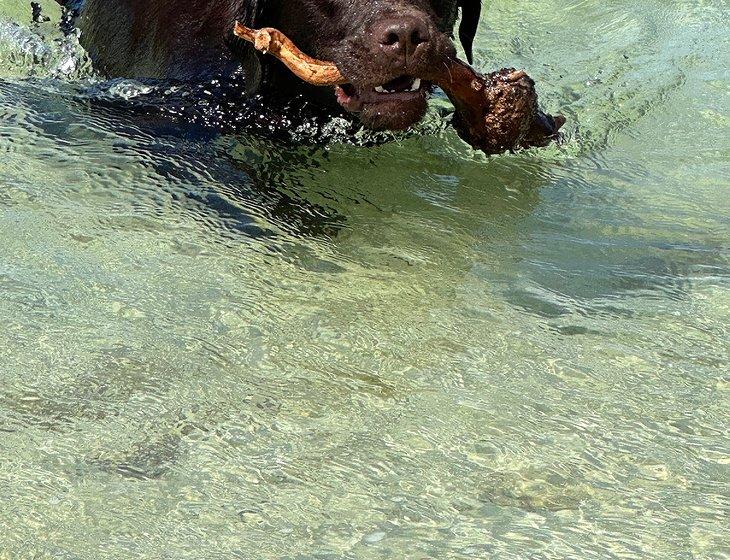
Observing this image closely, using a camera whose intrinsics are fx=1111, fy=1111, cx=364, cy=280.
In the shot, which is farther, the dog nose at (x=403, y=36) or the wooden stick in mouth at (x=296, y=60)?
the wooden stick in mouth at (x=296, y=60)

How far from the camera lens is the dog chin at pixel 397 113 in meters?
3.97

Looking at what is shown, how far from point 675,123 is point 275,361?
294cm

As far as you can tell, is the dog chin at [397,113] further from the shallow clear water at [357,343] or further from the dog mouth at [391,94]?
the shallow clear water at [357,343]

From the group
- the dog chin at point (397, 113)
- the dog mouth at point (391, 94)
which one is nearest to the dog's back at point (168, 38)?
the dog mouth at point (391, 94)

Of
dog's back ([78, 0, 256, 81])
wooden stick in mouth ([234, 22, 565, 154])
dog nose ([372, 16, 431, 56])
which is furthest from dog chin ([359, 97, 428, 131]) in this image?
dog's back ([78, 0, 256, 81])

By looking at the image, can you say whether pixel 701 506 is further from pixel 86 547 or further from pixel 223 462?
pixel 86 547

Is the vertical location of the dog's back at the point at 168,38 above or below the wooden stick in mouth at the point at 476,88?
below

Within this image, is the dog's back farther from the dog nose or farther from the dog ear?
the dog ear

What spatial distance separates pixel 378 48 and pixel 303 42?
0.74 meters

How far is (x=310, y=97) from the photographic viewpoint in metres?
4.67

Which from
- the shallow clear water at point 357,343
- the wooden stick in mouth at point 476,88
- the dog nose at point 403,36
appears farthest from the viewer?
the wooden stick in mouth at point 476,88

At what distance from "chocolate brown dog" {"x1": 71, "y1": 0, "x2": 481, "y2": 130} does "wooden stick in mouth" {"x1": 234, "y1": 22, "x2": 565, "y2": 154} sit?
3.0 inches

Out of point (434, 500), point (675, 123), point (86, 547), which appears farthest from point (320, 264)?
point (675, 123)

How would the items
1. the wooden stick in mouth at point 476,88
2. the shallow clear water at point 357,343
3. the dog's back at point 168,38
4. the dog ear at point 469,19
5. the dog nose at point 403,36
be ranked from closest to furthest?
the shallow clear water at point 357,343, the dog nose at point 403,36, the wooden stick in mouth at point 476,88, the dog's back at point 168,38, the dog ear at point 469,19
